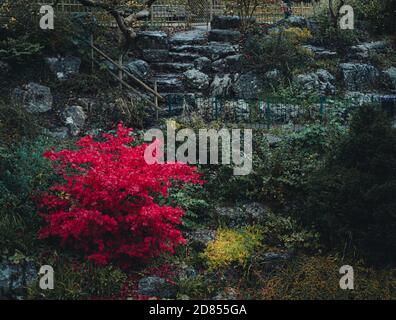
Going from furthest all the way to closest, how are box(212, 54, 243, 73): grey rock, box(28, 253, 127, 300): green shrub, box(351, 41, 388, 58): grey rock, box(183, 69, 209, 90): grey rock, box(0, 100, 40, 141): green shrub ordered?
box(351, 41, 388, 58): grey rock < box(212, 54, 243, 73): grey rock < box(183, 69, 209, 90): grey rock < box(0, 100, 40, 141): green shrub < box(28, 253, 127, 300): green shrub

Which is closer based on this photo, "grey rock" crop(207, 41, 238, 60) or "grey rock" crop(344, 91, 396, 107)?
"grey rock" crop(344, 91, 396, 107)

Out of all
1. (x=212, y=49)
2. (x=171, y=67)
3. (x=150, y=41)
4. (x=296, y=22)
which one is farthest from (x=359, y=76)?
(x=150, y=41)

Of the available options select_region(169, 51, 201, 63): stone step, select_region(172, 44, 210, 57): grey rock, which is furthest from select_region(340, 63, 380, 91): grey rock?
select_region(169, 51, 201, 63): stone step

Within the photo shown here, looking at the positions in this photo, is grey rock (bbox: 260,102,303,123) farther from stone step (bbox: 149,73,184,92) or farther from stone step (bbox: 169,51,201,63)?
stone step (bbox: 169,51,201,63)

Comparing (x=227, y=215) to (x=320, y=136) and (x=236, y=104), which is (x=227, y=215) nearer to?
(x=320, y=136)

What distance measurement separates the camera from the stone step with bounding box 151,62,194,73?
49.4 ft

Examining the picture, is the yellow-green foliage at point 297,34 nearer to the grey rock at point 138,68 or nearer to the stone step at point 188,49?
the stone step at point 188,49

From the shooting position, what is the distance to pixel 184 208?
370 inches

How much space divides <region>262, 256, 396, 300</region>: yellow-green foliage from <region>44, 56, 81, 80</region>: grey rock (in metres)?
7.43

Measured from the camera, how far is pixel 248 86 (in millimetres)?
14117

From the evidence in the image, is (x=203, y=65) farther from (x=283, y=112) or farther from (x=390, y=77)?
(x=390, y=77)

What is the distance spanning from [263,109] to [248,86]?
1290mm
